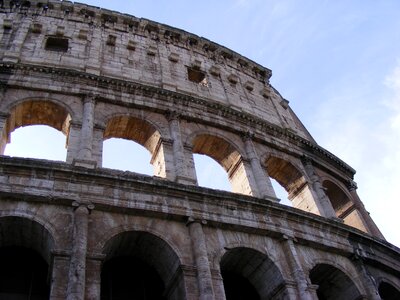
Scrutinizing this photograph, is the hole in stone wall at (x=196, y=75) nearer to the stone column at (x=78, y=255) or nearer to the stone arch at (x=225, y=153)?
the stone arch at (x=225, y=153)

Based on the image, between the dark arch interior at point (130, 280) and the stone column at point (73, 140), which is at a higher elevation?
the stone column at point (73, 140)

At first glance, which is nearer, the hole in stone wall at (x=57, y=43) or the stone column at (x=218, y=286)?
the stone column at (x=218, y=286)

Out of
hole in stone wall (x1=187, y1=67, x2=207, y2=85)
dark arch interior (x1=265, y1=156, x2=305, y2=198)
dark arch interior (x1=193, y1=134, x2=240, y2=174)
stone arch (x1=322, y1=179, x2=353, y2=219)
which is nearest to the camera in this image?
dark arch interior (x1=193, y1=134, x2=240, y2=174)

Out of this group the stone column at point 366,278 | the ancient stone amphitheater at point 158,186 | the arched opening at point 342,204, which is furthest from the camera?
the arched opening at point 342,204

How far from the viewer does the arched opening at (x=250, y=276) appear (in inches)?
456

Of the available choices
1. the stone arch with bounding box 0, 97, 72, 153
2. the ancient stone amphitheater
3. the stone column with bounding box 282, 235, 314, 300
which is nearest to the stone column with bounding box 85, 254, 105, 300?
the ancient stone amphitheater

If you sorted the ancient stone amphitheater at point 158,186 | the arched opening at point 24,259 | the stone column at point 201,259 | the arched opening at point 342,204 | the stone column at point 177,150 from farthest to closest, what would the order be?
the arched opening at point 342,204 < the stone column at point 177,150 < the ancient stone amphitheater at point 158,186 < the arched opening at point 24,259 < the stone column at point 201,259

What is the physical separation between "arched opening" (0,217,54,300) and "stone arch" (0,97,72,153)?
3676mm

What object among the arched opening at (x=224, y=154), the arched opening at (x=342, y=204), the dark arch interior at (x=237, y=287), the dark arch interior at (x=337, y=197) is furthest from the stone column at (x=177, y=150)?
the dark arch interior at (x=337, y=197)

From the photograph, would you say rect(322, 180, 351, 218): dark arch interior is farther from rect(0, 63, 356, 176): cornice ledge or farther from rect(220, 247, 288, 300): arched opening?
rect(220, 247, 288, 300): arched opening

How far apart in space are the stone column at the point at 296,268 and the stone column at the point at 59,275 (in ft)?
17.2

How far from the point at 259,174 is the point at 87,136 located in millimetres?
5129

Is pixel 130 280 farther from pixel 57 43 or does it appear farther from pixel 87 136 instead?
pixel 57 43

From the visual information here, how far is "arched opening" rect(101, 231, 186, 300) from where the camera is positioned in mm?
10758
